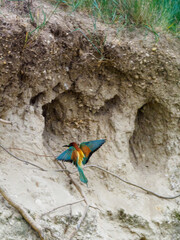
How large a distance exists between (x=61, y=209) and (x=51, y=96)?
2.70 ft

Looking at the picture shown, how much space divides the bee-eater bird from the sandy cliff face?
138 millimetres

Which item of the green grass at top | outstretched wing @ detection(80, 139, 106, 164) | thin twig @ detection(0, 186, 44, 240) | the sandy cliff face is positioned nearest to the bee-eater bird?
outstretched wing @ detection(80, 139, 106, 164)

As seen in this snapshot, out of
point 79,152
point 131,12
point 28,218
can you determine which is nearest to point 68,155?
point 79,152

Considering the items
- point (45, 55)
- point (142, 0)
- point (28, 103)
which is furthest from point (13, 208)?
point (142, 0)

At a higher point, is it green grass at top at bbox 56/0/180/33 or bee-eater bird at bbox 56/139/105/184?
green grass at top at bbox 56/0/180/33

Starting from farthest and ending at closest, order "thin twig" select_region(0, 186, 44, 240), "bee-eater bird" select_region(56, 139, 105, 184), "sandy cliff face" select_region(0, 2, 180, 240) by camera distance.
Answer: "bee-eater bird" select_region(56, 139, 105, 184) → "sandy cliff face" select_region(0, 2, 180, 240) → "thin twig" select_region(0, 186, 44, 240)

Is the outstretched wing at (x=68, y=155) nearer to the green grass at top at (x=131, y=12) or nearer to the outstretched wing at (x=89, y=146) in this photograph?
the outstretched wing at (x=89, y=146)

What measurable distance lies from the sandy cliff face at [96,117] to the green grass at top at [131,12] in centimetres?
12

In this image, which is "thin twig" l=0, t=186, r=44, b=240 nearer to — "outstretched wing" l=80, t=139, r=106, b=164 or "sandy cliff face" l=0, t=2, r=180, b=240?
"sandy cliff face" l=0, t=2, r=180, b=240

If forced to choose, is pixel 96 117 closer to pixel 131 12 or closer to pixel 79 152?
pixel 79 152

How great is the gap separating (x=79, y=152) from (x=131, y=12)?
3.87 ft

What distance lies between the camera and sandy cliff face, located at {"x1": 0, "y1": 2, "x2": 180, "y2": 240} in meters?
2.24

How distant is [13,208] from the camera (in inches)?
76.2

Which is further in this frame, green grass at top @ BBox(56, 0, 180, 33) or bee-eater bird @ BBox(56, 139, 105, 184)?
green grass at top @ BBox(56, 0, 180, 33)
